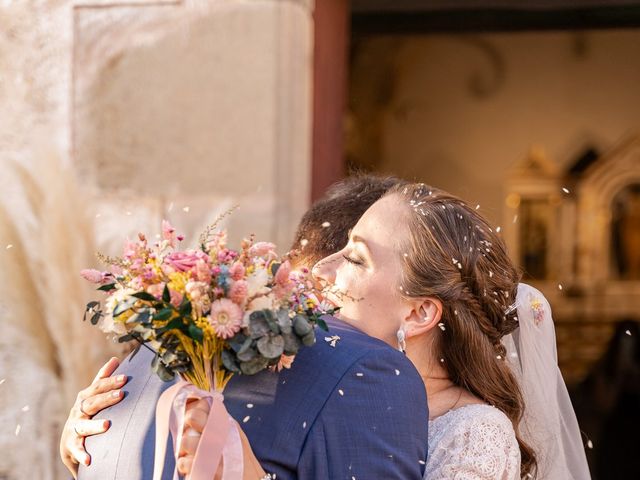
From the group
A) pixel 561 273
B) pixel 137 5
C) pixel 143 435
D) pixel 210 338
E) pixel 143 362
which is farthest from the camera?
pixel 561 273

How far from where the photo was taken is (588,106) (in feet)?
22.1

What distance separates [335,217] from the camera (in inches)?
96.4

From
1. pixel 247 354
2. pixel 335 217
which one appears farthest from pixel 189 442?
pixel 335 217

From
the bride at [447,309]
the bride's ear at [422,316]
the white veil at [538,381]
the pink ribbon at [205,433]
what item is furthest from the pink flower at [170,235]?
the white veil at [538,381]

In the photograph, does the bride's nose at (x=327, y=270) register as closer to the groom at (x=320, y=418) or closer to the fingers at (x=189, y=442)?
the groom at (x=320, y=418)

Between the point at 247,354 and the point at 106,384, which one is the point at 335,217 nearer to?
the point at 106,384

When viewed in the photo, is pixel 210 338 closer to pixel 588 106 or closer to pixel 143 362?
pixel 143 362

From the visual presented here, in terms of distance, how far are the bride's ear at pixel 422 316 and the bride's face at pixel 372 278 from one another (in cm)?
2

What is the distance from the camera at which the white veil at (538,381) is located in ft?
7.72

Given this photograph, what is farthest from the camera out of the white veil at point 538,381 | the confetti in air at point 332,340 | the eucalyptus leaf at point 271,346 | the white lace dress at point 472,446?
the white veil at point 538,381

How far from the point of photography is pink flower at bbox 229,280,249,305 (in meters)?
1.54

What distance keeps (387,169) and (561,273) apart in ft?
4.58

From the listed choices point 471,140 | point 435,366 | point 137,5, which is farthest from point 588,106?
point 435,366

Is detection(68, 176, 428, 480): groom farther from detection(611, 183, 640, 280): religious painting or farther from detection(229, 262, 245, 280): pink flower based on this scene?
detection(611, 183, 640, 280): religious painting
